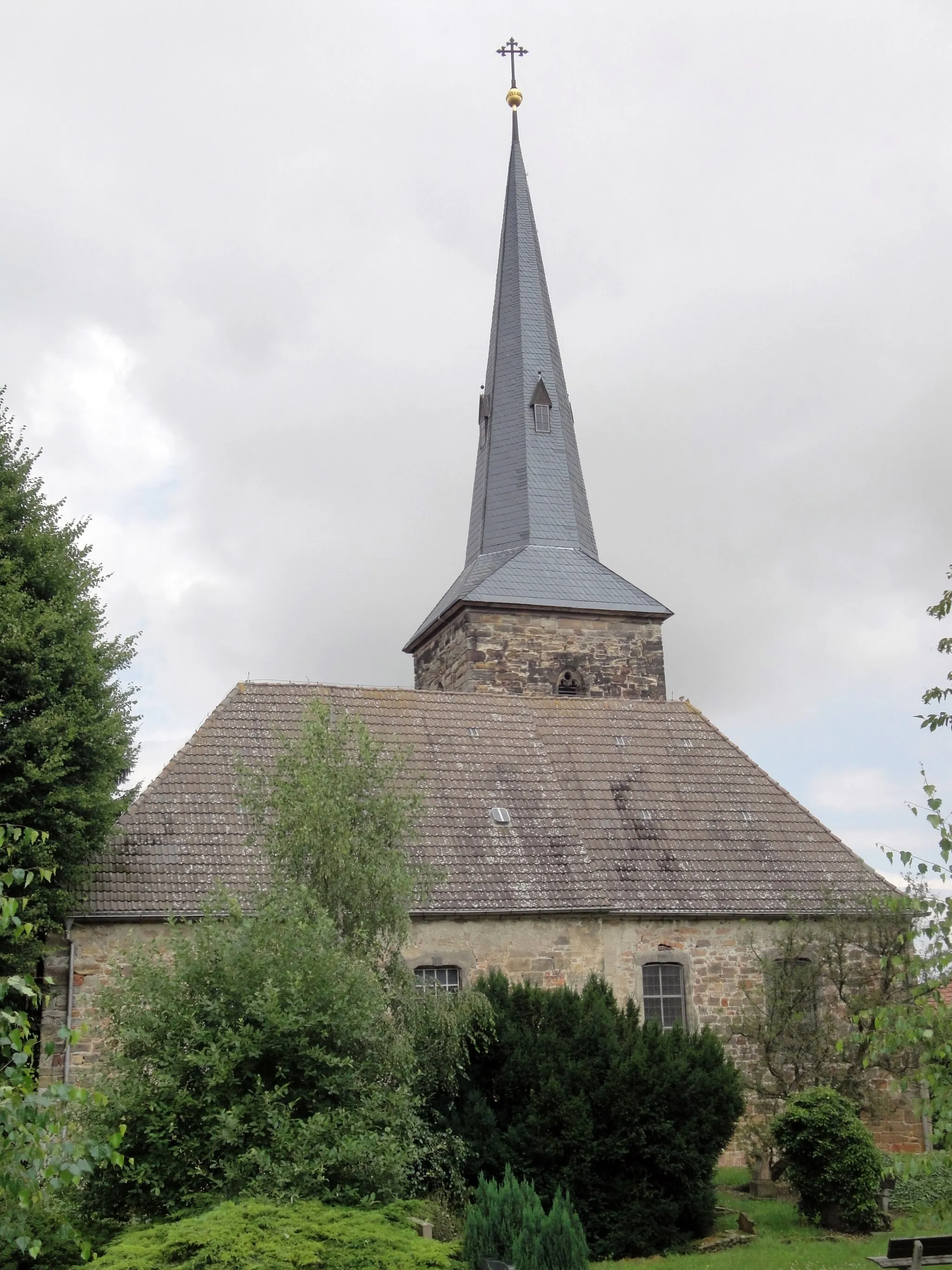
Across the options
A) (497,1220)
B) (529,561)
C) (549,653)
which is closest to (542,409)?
(529,561)

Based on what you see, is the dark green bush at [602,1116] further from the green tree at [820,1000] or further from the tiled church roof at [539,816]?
the tiled church roof at [539,816]

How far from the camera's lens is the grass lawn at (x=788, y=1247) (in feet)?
41.1

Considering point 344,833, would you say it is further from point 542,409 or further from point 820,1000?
point 542,409

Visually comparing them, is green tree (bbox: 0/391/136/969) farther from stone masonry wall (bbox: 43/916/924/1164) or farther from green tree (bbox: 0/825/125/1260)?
green tree (bbox: 0/825/125/1260)

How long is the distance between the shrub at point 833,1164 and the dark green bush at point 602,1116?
0.76 m

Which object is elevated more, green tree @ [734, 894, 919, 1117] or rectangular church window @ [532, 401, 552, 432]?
rectangular church window @ [532, 401, 552, 432]

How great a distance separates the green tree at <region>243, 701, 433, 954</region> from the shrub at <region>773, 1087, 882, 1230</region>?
16.5ft

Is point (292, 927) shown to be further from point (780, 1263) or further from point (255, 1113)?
point (780, 1263)

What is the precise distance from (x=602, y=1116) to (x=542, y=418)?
22.3 m

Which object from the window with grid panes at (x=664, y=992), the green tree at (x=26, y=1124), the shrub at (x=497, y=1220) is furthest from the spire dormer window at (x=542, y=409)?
the green tree at (x=26, y=1124)

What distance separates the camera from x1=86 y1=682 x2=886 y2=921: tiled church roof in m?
17.7

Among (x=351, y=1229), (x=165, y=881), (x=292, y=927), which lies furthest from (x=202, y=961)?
(x=165, y=881)

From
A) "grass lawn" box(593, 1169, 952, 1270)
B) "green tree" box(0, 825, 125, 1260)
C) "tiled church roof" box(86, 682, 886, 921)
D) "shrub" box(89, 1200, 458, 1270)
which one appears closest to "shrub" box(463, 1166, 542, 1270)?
"shrub" box(89, 1200, 458, 1270)

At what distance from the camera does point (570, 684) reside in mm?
30109
